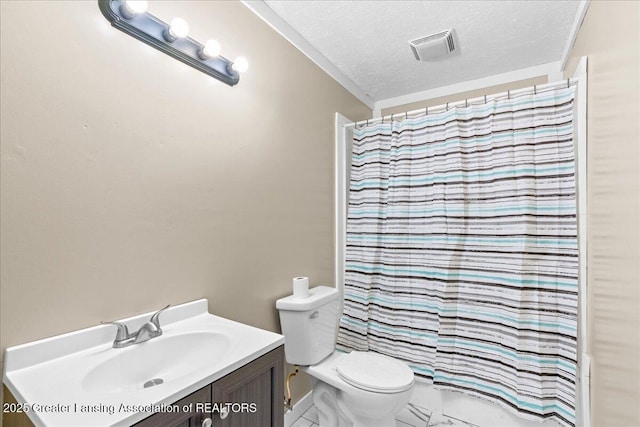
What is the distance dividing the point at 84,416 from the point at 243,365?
38cm

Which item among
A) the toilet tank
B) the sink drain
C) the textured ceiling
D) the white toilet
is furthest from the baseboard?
the textured ceiling

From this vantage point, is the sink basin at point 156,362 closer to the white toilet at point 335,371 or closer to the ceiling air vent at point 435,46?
the white toilet at point 335,371

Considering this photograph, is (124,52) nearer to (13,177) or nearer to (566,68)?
(13,177)

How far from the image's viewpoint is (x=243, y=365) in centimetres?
92

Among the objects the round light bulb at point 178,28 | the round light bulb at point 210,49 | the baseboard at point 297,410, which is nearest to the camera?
the round light bulb at point 178,28

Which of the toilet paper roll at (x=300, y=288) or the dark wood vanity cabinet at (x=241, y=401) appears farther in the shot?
the toilet paper roll at (x=300, y=288)

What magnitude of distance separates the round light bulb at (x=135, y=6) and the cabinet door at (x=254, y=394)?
1225mm

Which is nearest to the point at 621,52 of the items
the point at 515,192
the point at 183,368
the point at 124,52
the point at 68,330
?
the point at 515,192

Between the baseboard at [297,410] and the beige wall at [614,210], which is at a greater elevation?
the beige wall at [614,210]

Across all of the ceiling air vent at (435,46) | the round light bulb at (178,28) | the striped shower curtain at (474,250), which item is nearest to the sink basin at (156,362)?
the round light bulb at (178,28)

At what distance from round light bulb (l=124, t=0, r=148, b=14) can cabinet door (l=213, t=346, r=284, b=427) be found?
1.22 metres

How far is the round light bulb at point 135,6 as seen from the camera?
3.38ft

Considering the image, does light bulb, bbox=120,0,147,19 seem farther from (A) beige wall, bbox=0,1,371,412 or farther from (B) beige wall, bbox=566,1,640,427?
(B) beige wall, bbox=566,1,640,427

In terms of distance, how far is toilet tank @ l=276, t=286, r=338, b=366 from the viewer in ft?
5.47
